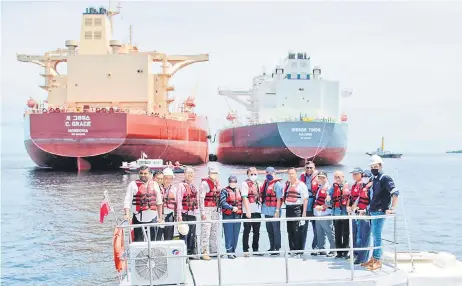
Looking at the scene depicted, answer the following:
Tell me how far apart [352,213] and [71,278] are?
808cm

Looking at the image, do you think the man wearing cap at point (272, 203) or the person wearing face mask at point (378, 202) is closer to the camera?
the person wearing face mask at point (378, 202)

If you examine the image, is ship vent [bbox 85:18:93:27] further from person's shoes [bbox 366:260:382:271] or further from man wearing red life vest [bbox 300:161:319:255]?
person's shoes [bbox 366:260:382:271]

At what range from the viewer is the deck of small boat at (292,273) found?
29.3 feet

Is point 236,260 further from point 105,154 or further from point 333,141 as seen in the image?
point 333,141

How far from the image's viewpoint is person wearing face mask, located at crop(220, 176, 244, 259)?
10883 millimetres

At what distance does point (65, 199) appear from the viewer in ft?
103

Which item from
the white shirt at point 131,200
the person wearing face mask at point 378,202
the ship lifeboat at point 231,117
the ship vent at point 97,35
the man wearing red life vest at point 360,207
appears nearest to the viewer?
the person wearing face mask at point 378,202

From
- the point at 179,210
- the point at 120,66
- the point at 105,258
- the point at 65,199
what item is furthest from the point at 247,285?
the point at 120,66

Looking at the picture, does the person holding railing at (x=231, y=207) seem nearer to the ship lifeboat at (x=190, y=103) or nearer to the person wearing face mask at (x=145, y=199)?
the person wearing face mask at (x=145, y=199)

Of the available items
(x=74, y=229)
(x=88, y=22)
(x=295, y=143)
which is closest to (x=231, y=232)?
(x=74, y=229)

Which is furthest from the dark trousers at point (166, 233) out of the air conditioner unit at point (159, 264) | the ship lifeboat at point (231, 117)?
the ship lifeboat at point (231, 117)

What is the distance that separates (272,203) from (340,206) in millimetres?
1234

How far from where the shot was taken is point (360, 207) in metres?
10.2

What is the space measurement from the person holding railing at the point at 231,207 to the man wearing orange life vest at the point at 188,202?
0.51 metres
